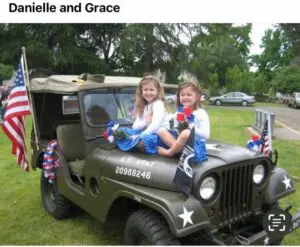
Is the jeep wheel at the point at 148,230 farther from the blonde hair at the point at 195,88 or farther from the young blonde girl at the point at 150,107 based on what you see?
the blonde hair at the point at 195,88

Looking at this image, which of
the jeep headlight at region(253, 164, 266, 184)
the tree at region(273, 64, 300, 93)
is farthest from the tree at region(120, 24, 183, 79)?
the jeep headlight at region(253, 164, 266, 184)

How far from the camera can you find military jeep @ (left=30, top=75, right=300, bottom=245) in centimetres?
295

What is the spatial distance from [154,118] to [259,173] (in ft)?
3.92

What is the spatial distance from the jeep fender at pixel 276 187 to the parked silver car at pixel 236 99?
30.1 metres

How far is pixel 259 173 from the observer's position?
11.4ft

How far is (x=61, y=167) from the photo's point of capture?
4.41m

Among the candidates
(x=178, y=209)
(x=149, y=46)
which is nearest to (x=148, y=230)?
(x=178, y=209)

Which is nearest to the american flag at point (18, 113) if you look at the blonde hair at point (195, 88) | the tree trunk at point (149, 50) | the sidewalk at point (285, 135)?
the blonde hair at point (195, 88)

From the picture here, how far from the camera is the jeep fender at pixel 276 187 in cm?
357

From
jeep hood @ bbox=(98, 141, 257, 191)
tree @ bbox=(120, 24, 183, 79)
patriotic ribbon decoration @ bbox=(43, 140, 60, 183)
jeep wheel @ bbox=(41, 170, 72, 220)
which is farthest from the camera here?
tree @ bbox=(120, 24, 183, 79)

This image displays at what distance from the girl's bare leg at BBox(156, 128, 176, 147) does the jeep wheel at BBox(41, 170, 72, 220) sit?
6.37ft

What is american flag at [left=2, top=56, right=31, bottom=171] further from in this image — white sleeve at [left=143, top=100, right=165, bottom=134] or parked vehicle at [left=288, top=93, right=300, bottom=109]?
parked vehicle at [left=288, top=93, right=300, bottom=109]

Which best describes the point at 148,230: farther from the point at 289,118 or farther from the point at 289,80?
the point at 289,80

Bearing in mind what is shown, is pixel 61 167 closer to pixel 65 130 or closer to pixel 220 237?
pixel 65 130
